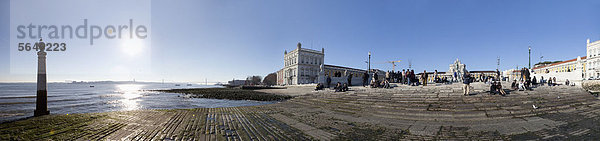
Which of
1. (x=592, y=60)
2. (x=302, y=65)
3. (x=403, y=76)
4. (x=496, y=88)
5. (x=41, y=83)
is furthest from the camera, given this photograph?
(x=302, y=65)

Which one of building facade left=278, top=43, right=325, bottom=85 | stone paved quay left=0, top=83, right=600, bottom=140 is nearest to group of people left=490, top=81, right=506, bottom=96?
stone paved quay left=0, top=83, right=600, bottom=140

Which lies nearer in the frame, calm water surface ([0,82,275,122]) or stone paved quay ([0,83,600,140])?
stone paved quay ([0,83,600,140])

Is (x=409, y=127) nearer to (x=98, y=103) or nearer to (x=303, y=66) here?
(x=98, y=103)

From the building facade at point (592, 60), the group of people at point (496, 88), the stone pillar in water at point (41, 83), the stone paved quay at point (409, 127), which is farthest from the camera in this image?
the building facade at point (592, 60)

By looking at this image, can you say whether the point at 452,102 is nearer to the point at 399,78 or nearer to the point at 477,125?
the point at 477,125

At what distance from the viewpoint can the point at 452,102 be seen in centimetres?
855

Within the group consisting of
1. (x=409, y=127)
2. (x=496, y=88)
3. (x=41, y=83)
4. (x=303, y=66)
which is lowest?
(x=409, y=127)

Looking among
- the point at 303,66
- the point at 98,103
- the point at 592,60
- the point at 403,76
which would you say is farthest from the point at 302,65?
the point at 592,60

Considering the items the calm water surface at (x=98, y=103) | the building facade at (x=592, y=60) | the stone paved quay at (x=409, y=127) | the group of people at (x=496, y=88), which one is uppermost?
the building facade at (x=592, y=60)

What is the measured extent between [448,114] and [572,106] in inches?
236

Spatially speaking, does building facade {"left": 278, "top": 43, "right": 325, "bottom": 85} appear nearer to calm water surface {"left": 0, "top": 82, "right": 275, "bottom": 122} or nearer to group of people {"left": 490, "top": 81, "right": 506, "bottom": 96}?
calm water surface {"left": 0, "top": 82, "right": 275, "bottom": 122}

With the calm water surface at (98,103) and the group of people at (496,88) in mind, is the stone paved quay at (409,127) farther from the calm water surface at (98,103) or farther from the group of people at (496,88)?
the calm water surface at (98,103)

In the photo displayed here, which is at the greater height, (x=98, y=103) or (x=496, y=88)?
(x=496, y=88)

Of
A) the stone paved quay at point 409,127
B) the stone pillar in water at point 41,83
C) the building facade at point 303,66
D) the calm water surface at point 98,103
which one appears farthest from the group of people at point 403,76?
the building facade at point 303,66
